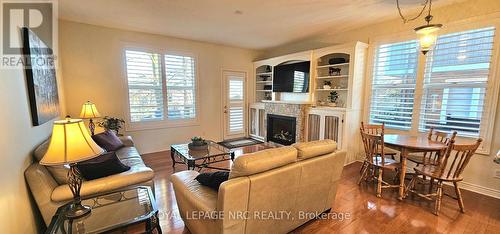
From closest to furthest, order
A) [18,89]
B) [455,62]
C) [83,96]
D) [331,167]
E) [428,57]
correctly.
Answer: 1. [18,89]
2. [331,167]
3. [455,62]
4. [428,57]
5. [83,96]

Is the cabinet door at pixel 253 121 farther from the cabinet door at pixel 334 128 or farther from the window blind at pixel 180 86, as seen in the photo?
the cabinet door at pixel 334 128

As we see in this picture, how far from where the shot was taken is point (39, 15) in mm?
2545

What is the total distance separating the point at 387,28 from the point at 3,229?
5099 mm

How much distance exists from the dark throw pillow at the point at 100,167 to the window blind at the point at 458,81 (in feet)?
14.2

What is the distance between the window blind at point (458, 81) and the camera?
2.82 meters

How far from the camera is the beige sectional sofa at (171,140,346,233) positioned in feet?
4.91

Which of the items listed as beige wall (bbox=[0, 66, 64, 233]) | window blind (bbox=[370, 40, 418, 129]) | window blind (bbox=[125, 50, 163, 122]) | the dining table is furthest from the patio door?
beige wall (bbox=[0, 66, 64, 233])

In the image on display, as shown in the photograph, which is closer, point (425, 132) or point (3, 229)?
point (3, 229)

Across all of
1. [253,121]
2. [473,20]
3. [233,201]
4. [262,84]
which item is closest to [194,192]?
[233,201]

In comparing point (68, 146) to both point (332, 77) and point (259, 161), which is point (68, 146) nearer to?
point (259, 161)

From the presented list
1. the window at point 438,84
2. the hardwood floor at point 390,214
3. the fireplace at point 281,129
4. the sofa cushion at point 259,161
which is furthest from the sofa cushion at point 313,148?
the fireplace at point 281,129

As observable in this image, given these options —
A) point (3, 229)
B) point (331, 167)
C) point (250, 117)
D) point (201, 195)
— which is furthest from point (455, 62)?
point (3, 229)

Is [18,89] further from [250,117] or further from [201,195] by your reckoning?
[250,117]

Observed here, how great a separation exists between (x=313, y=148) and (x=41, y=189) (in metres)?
2.28
